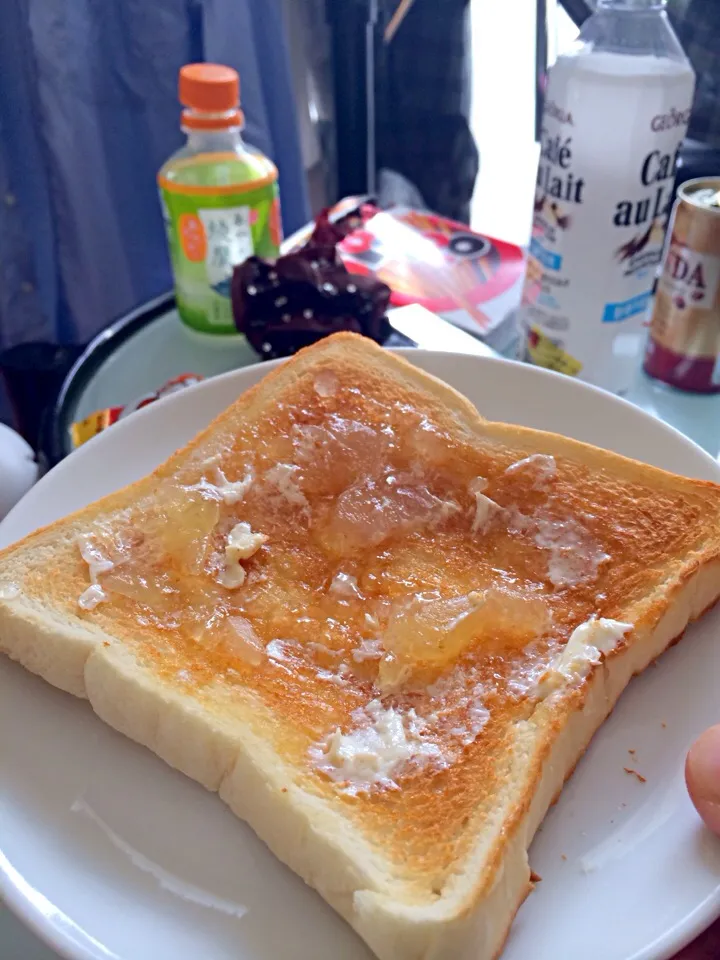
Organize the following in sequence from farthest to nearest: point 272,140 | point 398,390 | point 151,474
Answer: point 272,140 < point 398,390 < point 151,474

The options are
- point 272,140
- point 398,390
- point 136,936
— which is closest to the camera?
point 136,936

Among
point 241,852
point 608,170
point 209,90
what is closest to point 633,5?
point 608,170

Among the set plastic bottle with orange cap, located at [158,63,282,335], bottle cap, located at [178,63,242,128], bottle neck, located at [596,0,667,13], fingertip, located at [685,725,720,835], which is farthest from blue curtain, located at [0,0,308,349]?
fingertip, located at [685,725,720,835]

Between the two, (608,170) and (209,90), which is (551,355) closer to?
(608,170)

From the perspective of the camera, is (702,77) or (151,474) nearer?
(151,474)

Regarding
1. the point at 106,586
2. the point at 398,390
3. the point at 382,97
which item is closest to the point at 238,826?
the point at 106,586

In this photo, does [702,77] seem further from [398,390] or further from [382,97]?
[398,390]

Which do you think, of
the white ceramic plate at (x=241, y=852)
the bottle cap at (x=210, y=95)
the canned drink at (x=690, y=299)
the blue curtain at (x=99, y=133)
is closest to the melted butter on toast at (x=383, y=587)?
the white ceramic plate at (x=241, y=852)
